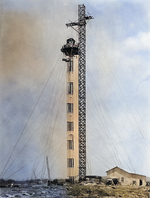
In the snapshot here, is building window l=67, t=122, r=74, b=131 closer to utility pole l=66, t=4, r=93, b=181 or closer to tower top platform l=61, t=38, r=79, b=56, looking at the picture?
utility pole l=66, t=4, r=93, b=181

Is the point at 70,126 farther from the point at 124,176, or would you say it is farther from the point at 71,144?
the point at 124,176

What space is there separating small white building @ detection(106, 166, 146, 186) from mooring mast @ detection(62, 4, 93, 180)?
247 centimetres

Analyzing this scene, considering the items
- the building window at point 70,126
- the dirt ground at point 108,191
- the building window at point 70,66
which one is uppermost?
the building window at point 70,66

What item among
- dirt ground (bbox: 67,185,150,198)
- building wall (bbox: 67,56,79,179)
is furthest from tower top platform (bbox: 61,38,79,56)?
dirt ground (bbox: 67,185,150,198)

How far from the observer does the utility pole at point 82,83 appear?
2817 cm

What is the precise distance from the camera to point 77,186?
1028 inches

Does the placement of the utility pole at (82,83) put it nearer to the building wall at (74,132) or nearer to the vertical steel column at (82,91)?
the vertical steel column at (82,91)

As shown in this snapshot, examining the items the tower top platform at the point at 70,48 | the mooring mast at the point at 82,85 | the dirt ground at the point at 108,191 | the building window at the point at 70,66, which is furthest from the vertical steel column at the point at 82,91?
the dirt ground at the point at 108,191

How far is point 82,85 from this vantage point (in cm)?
2880

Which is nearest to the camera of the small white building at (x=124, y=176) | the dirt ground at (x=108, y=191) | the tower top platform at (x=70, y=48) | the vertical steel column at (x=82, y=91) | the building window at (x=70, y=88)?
the dirt ground at (x=108, y=191)

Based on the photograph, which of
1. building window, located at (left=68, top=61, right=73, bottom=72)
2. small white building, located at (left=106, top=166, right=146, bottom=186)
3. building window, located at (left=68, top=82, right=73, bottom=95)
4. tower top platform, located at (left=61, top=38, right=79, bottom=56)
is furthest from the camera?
tower top platform, located at (left=61, top=38, right=79, bottom=56)

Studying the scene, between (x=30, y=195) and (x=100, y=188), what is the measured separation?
208 inches

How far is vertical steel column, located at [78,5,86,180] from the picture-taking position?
28.2 metres

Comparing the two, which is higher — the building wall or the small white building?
the building wall
